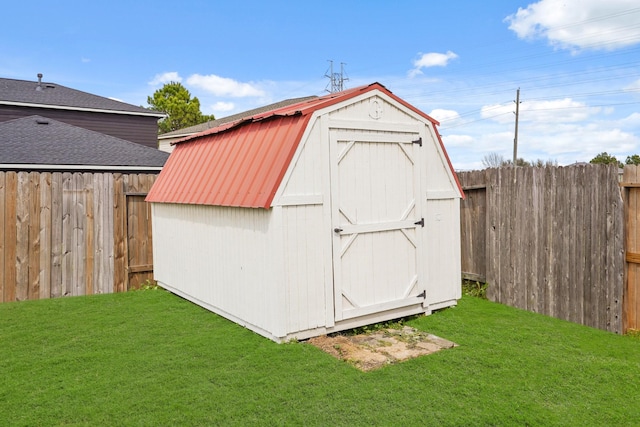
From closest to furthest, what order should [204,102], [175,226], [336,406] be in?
[336,406], [175,226], [204,102]

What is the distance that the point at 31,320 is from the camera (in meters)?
6.55

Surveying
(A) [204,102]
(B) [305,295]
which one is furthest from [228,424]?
(A) [204,102]

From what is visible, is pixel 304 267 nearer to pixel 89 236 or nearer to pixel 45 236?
pixel 89 236

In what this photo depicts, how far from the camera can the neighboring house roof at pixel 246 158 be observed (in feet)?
17.2

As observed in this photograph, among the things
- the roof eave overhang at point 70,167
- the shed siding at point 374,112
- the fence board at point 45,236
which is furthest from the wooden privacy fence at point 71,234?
the shed siding at point 374,112

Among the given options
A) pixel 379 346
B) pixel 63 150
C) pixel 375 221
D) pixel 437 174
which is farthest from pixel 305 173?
pixel 63 150

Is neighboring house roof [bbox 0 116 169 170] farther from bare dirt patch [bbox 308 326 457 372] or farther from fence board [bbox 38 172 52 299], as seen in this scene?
bare dirt patch [bbox 308 326 457 372]

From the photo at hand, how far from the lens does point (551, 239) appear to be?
248 inches

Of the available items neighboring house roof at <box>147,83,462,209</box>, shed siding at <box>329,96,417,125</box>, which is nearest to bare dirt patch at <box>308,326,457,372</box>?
neighboring house roof at <box>147,83,462,209</box>

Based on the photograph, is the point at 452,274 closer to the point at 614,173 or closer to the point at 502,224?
the point at 502,224

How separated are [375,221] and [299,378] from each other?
2403 mm

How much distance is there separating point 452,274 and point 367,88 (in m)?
3.09

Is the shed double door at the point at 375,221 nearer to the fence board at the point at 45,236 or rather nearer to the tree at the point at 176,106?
the fence board at the point at 45,236

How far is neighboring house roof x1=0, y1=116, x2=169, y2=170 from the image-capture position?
11758 mm
